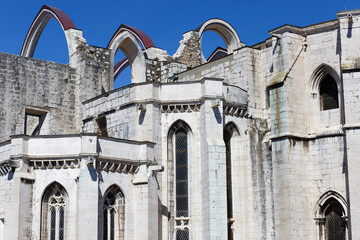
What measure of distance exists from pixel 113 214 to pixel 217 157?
4.25 m

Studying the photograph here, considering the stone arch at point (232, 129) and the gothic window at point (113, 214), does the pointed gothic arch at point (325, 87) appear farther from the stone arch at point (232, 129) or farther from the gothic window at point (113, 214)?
the gothic window at point (113, 214)

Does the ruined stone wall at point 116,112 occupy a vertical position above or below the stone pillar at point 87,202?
above

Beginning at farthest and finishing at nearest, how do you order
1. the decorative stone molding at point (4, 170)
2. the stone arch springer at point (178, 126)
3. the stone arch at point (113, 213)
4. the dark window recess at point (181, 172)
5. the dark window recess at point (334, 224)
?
the stone arch springer at point (178, 126) → the dark window recess at point (181, 172) → the dark window recess at point (334, 224) → the decorative stone molding at point (4, 170) → the stone arch at point (113, 213)

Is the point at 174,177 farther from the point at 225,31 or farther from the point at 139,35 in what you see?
the point at 225,31

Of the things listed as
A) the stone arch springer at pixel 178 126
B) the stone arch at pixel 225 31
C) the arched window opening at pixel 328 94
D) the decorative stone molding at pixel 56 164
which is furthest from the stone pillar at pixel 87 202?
the stone arch at pixel 225 31

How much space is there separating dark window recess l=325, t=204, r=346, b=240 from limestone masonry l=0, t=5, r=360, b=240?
1.7 inches

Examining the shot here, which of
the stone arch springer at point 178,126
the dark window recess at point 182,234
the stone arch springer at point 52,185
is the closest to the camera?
the stone arch springer at point 52,185

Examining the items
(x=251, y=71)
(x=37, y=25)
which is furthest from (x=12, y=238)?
(x=37, y=25)

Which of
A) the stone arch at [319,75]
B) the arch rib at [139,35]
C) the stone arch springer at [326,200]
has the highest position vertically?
the arch rib at [139,35]

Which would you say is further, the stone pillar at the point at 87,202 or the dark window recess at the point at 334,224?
the dark window recess at the point at 334,224

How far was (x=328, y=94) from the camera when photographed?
26297mm

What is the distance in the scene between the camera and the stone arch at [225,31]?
35.3m

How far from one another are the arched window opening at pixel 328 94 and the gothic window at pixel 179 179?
17.3 feet

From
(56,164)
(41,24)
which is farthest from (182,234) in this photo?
(41,24)
